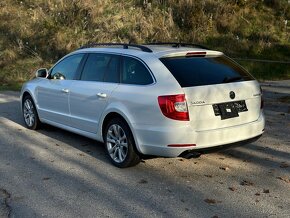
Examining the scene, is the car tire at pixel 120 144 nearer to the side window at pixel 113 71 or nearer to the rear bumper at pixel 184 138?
the rear bumper at pixel 184 138

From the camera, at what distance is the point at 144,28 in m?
17.3

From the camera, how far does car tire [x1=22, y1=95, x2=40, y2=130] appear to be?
329 inches

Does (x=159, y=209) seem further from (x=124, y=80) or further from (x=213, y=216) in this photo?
(x=124, y=80)

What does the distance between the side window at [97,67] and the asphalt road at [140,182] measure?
1.17 m

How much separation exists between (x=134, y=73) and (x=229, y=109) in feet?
4.41

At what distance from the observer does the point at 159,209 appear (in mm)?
4586

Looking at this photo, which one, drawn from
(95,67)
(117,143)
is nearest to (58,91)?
(95,67)

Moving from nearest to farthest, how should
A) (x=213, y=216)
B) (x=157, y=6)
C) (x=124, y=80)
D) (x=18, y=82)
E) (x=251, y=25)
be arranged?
(x=213, y=216), (x=124, y=80), (x=18, y=82), (x=251, y=25), (x=157, y=6)

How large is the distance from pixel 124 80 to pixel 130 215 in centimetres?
213

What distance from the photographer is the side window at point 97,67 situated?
643cm

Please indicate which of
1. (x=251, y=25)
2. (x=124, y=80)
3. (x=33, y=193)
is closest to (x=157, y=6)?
(x=251, y=25)

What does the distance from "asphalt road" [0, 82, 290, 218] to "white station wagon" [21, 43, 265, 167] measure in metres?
0.36

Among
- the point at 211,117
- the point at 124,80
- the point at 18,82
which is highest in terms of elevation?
the point at 124,80

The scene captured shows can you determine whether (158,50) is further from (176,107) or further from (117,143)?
(117,143)
